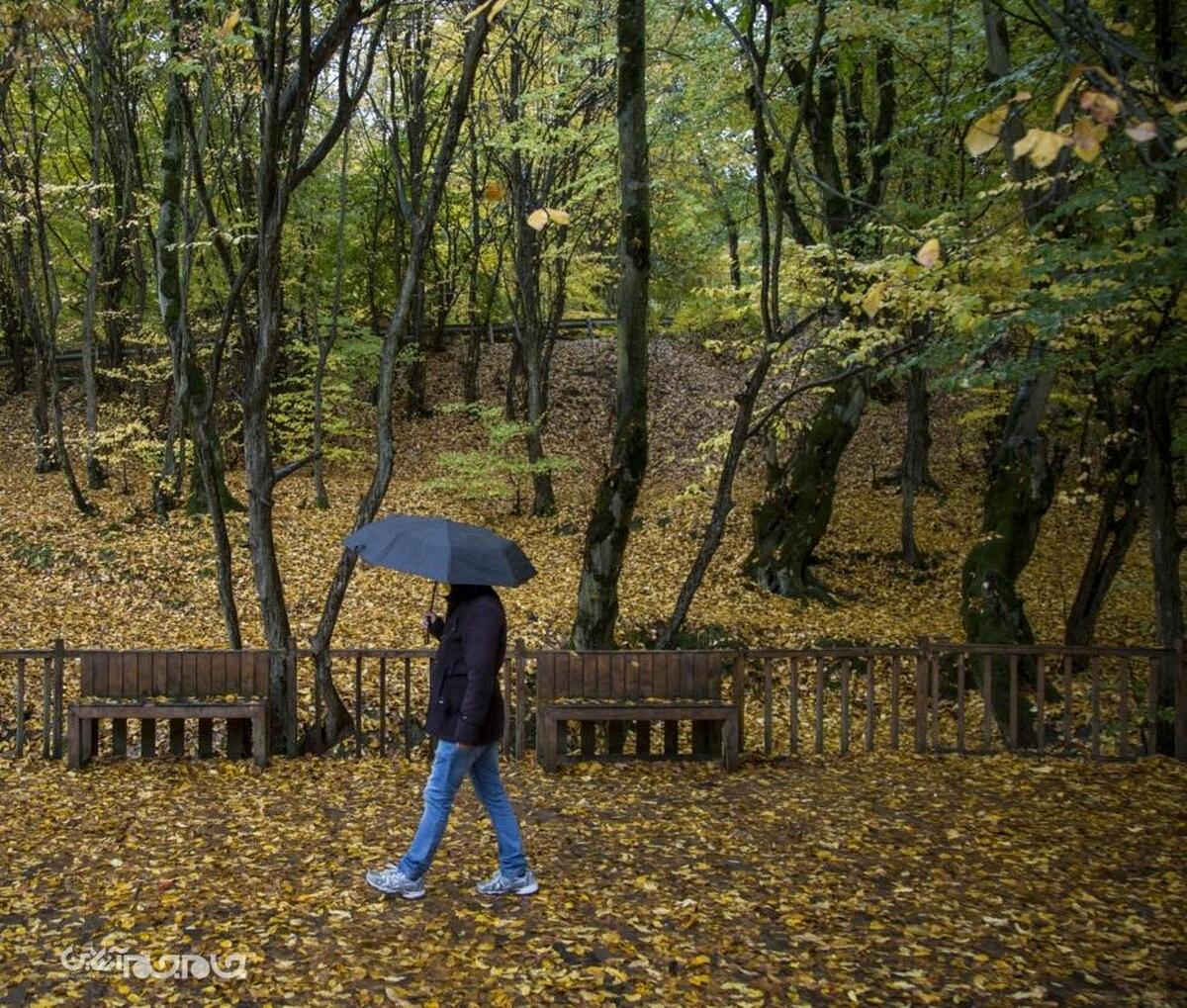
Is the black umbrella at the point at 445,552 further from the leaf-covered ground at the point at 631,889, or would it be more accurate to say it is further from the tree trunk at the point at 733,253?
the tree trunk at the point at 733,253

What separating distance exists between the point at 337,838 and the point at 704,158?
504 inches

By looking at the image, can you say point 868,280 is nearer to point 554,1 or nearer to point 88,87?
point 554,1

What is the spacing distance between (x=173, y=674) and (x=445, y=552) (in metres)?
4.26

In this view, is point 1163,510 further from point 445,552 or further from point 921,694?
point 445,552

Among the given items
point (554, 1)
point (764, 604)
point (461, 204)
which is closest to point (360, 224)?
point (461, 204)

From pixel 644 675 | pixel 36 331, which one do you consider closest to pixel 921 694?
pixel 644 675

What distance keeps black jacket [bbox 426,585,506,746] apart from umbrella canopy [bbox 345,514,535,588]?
145 mm

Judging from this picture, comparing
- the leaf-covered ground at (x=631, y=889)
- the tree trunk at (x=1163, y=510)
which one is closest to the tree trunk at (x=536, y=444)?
the leaf-covered ground at (x=631, y=889)

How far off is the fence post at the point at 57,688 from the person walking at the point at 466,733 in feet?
14.1

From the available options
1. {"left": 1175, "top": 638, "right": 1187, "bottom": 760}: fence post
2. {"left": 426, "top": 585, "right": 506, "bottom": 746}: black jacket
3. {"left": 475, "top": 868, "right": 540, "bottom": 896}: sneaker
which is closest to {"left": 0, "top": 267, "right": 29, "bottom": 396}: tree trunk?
{"left": 426, "top": 585, "right": 506, "bottom": 746}: black jacket

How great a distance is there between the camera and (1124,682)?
783 cm

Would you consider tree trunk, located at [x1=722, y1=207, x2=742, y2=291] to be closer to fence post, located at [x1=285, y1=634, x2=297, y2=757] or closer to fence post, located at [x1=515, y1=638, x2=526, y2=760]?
fence post, located at [x1=515, y1=638, x2=526, y2=760]

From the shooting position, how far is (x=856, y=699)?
458 inches

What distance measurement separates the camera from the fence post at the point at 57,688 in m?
7.84
